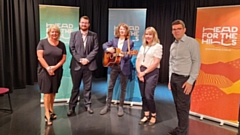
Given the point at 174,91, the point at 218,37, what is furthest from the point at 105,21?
the point at 174,91

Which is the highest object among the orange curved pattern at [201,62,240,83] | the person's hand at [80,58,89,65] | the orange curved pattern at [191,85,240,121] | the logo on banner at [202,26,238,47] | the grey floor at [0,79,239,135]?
the logo on banner at [202,26,238,47]

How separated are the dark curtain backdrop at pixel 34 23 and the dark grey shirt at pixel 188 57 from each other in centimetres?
309

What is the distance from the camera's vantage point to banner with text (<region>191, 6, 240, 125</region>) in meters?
3.89

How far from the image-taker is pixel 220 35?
Result: 400 centimetres

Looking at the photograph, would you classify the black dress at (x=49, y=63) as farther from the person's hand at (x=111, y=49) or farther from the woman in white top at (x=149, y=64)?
the woman in white top at (x=149, y=64)

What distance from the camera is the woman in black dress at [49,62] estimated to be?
12.3 feet

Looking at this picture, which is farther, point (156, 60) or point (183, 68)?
point (156, 60)

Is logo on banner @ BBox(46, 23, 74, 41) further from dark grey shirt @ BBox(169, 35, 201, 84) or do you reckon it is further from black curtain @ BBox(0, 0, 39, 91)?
dark grey shirt @ BBox(169, 35, 201, 84)

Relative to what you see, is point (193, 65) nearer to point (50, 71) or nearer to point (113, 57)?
point (113, 57)

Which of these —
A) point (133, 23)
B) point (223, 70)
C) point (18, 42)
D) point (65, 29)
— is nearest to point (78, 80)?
point (65, 29)

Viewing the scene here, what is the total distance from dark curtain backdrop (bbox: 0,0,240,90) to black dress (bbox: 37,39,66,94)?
7.39 feet

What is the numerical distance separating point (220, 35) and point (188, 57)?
1141 millimetres

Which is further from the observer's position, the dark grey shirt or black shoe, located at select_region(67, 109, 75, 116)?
black shoe, located at select_region(67, 109, 75, 116)

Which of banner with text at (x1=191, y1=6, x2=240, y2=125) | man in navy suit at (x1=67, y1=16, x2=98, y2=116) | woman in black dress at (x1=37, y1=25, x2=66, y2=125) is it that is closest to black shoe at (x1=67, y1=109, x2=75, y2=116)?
man in navy suit at (x1=67, y1=16, x2=98, y2=116)
